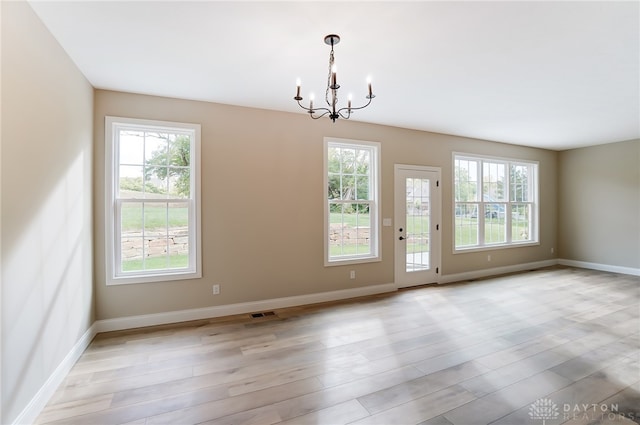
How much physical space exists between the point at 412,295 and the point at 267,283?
2257 millimetres

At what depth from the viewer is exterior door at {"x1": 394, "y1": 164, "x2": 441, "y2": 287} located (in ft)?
16.2

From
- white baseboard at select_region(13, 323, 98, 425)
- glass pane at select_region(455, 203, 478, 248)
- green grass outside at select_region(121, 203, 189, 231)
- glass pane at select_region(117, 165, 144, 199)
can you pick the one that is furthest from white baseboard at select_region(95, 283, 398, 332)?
glass pane at select_region(455, 203, 478, 248)

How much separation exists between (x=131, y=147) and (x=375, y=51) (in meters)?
2.90

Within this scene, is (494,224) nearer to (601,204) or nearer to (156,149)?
(601,204)

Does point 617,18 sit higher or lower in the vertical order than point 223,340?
higher

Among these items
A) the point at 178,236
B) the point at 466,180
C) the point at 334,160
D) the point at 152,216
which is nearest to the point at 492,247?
the point at 466,180

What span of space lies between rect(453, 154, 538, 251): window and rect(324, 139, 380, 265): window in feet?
6.18

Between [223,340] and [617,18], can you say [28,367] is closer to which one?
[223,340]

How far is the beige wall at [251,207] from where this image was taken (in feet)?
11.0

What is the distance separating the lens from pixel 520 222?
21.5ft

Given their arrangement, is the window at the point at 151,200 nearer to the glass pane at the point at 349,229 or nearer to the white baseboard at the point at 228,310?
the white baseboard at the point at 228,310

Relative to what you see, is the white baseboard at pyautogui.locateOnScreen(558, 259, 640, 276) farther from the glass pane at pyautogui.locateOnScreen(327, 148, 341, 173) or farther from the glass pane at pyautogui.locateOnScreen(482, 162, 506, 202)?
the glass pane at pyautogui.locateOnScreen(327, 148, 341, 173)

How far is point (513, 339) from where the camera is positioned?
3.05m

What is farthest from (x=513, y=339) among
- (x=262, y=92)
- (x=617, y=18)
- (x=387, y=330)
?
(x=262, y=92)
